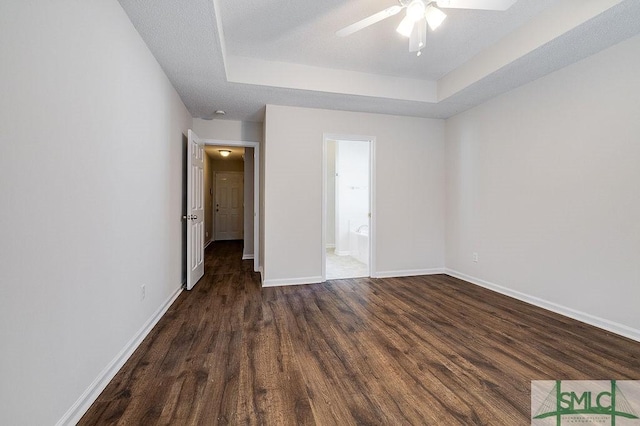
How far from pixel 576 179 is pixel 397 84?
216cm

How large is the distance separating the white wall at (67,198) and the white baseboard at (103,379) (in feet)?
0.13

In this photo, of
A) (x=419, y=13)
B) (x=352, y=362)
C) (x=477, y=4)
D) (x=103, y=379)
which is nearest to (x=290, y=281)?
(x=352, y=362)

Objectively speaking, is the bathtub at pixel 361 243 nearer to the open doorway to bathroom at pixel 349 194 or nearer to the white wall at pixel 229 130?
the open doorway to bathroom at pixel 349 194

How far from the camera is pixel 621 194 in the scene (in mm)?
2287

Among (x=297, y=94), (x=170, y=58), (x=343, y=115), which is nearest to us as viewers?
(x=170, y=58)

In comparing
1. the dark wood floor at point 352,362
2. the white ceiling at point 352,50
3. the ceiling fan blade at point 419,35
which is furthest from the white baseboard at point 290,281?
the ceiling fan blade at point 419,35

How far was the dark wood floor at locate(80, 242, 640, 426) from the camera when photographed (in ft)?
4.67

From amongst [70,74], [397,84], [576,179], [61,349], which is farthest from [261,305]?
[576,179]

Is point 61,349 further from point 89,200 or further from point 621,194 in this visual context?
point 621,194

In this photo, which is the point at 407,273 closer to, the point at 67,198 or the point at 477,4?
the point at 477,4

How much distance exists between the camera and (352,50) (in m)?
2.84

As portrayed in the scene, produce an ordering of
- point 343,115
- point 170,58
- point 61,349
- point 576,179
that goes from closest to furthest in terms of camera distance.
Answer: point 61,349 → point 170,58 → point 576,179 → point 343,115

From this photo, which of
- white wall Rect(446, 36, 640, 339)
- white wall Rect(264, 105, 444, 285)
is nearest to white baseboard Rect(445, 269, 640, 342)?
white wall Rect(446, 36, 640, 339)

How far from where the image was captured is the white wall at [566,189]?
226 centimetres
